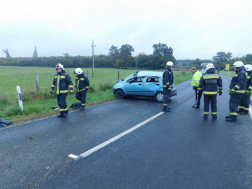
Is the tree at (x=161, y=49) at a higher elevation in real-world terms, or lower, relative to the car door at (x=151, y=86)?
higher

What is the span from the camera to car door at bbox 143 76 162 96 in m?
9.86

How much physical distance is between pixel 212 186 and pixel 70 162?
2.57m

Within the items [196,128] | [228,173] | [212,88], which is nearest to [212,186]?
[228,173]

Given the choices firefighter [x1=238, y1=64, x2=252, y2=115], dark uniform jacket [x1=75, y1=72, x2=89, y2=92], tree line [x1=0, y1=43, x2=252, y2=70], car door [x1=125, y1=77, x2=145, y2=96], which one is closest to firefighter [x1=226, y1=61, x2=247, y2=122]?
firefighter [x1=238, y1=64, x2=252, y2=115]

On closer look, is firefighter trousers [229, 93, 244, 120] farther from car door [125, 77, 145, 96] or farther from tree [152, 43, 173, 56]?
tree [152, 43, 173, 56]

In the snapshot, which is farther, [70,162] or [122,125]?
[122,125]

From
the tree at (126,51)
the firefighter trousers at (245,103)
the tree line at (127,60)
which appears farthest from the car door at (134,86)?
the tree at (126,51)

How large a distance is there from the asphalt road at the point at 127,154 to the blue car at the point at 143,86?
11.9 ft

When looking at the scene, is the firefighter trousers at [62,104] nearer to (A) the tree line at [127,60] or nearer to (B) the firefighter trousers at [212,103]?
(B) the firefighter trousers at [212,103]

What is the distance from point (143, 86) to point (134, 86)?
1.75 feet

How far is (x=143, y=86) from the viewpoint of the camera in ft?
33.1

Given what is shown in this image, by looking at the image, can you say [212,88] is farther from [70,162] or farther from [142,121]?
[70,162]

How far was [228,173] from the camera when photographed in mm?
3199

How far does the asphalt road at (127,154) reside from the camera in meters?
2.98
